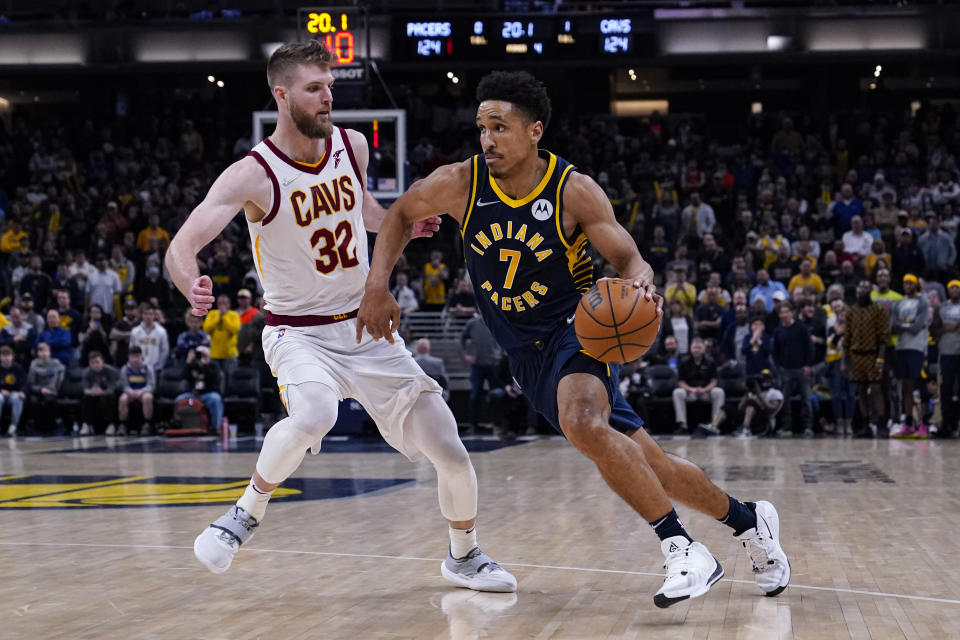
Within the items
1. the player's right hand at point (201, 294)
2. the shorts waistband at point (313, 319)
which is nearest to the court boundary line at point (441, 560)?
the shorts waistband at point (313, 319)

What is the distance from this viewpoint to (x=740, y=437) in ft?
49.8

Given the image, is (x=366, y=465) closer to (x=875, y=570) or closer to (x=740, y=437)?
(x=740, y=437)

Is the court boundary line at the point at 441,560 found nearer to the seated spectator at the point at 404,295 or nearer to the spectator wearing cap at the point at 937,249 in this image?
the seated spectator at the point at 404,295

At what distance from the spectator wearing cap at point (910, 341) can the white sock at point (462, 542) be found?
1081 centimetres

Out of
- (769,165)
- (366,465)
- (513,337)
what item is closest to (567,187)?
(513,337)

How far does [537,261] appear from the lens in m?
4.96

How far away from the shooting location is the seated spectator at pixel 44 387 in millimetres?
17312

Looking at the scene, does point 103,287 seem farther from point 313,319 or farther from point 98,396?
point 313,319

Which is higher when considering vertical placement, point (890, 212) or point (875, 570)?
point (890, 212)

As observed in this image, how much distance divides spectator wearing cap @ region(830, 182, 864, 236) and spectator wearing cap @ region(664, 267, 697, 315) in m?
3.58

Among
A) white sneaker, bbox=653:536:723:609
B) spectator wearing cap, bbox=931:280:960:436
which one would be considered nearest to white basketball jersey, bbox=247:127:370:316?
white sneaker, bbox=653:536:723:609

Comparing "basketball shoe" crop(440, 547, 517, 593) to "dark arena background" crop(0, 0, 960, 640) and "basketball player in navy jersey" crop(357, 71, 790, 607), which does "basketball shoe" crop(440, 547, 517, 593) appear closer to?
"dark arena background" crop(0, 0, 960, 640)

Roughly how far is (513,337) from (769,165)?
717 inches

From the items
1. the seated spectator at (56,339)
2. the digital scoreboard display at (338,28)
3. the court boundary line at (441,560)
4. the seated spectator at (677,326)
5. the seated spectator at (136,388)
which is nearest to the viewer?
the court boundary line at (441,560)
